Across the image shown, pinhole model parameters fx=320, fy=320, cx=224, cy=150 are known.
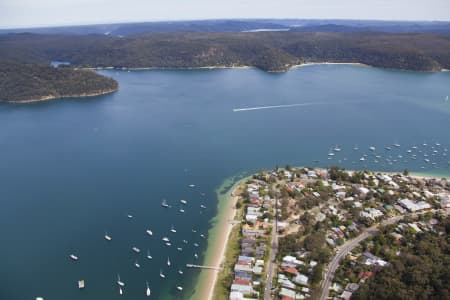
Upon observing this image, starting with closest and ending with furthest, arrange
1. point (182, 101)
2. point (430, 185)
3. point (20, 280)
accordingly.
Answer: point (20, 280) < point (430, 185) < point (182, 101)

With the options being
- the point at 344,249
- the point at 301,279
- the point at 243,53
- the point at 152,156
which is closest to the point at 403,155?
the point at 344,249

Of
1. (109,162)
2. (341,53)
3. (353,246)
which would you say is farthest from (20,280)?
(341,53)

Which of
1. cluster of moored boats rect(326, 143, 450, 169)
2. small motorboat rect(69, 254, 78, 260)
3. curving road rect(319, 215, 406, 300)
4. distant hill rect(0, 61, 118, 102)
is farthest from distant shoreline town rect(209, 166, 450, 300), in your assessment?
distant hill rect(0, 61, 118, 102)

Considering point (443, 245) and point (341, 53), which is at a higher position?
point (341, 53)

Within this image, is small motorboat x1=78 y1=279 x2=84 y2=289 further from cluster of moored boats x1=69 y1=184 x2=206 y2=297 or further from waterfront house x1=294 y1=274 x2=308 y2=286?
waterfront house x1=294 y1=274 x2=308 y2=286

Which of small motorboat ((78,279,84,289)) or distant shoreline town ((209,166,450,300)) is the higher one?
distant shoreline town ((209,166,450,300))

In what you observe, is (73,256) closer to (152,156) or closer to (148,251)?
(148,251)

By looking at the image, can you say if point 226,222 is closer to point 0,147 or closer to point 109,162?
point 109,162

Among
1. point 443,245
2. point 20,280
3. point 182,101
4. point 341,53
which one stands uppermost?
point 341,53
